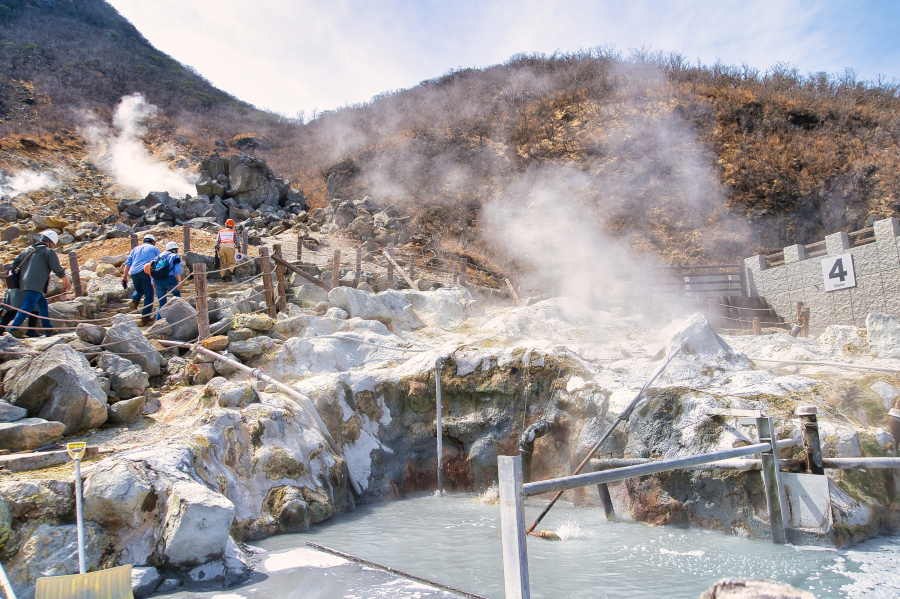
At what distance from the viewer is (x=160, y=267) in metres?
7.73

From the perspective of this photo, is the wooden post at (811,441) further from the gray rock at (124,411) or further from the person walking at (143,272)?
the person walking at (143,272)

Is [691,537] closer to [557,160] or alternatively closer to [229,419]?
[229,419]

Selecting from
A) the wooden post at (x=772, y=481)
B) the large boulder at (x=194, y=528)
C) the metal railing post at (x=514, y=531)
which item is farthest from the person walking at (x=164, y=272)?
the wooden post at (x=772, y=481)

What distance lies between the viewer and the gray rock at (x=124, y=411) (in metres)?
5.17

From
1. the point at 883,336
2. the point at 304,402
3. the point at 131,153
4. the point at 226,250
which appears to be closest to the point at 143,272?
the point at 226,250

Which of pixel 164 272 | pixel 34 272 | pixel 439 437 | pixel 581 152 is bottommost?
pixel 439 437

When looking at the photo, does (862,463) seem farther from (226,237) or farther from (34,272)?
(226,237)

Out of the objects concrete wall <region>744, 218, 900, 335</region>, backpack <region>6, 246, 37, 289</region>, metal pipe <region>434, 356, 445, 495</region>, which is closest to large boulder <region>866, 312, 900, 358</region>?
concrete wall <region>744, 218, 900, 335</region>

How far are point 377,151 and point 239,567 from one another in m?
22.8

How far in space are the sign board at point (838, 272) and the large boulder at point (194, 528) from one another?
41.2 feet

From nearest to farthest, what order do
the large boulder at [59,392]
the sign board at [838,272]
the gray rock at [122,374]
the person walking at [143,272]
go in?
the large boulder at [59,392], the gray rock at [122,374], the person walking at [143,272], the sign board at [838,272]

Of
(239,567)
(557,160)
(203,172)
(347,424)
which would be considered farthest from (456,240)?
(239,567)

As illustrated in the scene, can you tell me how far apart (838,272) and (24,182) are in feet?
87.6

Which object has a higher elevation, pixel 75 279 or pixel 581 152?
pixel 581 152
